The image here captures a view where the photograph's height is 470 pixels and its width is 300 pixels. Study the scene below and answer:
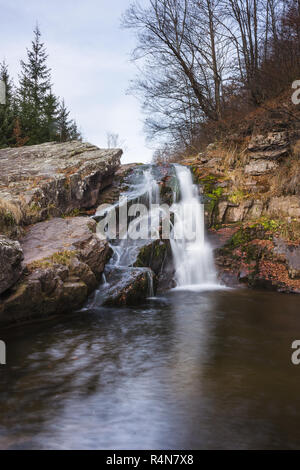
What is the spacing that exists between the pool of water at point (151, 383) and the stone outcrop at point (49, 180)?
3.66 meters

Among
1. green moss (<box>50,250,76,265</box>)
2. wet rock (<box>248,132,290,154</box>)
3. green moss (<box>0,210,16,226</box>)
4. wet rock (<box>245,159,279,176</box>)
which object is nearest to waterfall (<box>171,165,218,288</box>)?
wet rock (<box>245,159,279,176</box>)

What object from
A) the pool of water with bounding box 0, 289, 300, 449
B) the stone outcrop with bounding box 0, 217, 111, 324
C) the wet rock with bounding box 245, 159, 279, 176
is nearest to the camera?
the pool of water with bounding box 0, 289, 300, 449

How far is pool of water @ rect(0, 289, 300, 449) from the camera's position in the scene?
2859 millimetres

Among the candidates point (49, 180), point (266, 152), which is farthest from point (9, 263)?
point (266, 152)

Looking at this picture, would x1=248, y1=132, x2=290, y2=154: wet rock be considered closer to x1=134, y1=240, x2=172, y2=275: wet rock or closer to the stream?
x1=134, y1=240, x2=172, y2=275: wet rock

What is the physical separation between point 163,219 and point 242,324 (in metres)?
4.76

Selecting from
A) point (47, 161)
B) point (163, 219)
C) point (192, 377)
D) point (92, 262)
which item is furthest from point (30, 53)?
point (192, 377)

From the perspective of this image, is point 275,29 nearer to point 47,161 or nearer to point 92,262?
point 47,161

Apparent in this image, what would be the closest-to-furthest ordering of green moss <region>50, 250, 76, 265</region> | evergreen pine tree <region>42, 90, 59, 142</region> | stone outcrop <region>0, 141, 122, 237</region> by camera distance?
green moss <region>50, 250, 76, 265</region> → stone outcrop <region>0, 141, 122, 237</region> → evergreen pine tree <region>42, 90, 59, 142</region>

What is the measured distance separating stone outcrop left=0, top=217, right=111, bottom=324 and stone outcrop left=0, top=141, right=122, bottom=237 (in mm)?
615

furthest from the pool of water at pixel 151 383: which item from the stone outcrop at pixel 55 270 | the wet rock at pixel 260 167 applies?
the wet rock at pixel 260 167

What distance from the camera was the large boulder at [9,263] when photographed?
5.66 m

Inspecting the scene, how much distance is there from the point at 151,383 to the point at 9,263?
11.0 ft

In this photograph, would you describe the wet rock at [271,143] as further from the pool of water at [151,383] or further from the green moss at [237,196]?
the pool of water at [151,383]
